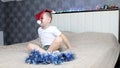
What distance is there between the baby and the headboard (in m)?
1.10

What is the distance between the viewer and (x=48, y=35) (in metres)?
2.64

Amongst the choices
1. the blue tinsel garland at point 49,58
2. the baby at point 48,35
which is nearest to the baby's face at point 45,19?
the baby at point 48,35

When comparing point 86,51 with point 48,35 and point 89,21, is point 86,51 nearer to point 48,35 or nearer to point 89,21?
point 48,35

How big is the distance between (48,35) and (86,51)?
484mm

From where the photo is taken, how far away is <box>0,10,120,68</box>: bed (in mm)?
1868

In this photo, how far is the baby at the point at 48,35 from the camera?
2414 mm

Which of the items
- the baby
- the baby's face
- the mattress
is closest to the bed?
the mattress

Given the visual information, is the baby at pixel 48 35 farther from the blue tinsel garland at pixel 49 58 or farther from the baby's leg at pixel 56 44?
the blue tinsel garland at pixel 49 58

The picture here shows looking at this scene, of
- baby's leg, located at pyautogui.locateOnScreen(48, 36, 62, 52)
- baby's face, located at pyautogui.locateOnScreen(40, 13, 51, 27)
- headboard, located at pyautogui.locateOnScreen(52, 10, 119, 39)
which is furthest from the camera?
headboard, located at pyautogui.locateOnScreen(52, 10, 119, 39)

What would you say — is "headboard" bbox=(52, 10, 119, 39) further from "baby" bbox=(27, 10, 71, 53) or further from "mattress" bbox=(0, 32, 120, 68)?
"baby" bbox=(27, 10, 71, 53)

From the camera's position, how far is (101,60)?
6.95 feet

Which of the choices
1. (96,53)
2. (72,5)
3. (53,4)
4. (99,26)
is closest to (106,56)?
(96,53)

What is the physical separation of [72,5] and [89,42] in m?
1.15

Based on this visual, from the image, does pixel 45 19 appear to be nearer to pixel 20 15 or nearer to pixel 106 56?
pixel 106 56
